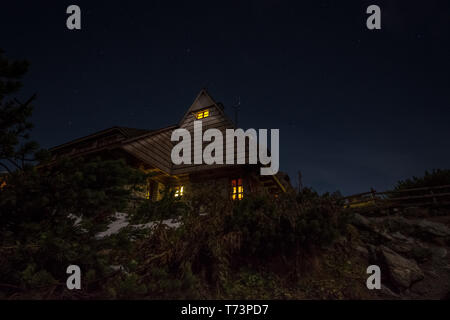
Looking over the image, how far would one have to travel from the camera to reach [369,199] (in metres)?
12.5

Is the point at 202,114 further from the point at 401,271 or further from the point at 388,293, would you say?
the point at 388,293

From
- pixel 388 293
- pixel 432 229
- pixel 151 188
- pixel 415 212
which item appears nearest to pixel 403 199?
pixel 415 212

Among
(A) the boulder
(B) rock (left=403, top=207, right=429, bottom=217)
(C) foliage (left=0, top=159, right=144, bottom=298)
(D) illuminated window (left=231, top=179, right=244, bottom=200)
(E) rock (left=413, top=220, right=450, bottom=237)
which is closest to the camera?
(C) foliage (left=0, top=159, right=144, bottom=298)

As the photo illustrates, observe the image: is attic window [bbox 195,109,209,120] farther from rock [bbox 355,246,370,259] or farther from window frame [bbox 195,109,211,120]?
rock [bbox 355,246,370,259]

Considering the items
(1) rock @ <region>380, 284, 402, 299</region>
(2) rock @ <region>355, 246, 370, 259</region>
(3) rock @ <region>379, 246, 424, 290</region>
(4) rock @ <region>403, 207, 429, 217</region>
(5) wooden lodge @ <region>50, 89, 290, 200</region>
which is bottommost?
(1) rock @ <region>380, 284, 402, 299</region>

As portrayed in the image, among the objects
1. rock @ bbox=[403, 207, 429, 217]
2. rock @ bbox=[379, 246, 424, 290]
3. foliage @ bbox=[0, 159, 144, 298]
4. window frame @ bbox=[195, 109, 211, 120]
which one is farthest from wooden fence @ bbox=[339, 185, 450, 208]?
foliage @ bbox=[0, 159, 144, 298]

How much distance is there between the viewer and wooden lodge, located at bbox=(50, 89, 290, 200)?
11.8 m

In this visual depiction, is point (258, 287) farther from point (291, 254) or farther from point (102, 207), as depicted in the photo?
point (102, 207)

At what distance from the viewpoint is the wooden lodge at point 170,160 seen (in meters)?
11.8

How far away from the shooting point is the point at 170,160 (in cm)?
1388

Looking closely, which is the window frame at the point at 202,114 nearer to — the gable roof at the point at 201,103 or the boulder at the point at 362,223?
the gable roof at the point at 201,103

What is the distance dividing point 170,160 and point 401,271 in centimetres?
1199
